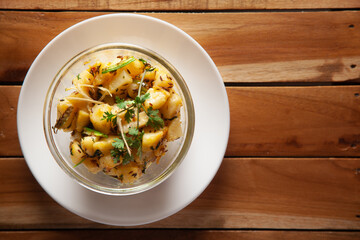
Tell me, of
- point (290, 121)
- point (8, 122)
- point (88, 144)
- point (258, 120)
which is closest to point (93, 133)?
point (88, 144)

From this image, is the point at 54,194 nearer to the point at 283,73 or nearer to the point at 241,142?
the point at 241,142

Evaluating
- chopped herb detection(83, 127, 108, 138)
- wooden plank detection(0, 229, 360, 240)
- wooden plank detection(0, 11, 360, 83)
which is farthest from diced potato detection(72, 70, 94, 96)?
wooden plank detection(0, 229, 360, 240)

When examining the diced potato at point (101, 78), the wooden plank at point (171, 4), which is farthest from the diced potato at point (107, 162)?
the wooden plank at point (171, 4)

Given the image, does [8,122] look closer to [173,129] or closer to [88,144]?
[88,144]

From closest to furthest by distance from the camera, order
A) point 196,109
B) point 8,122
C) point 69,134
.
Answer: point 69,134 → point 196,109 → point 8,122

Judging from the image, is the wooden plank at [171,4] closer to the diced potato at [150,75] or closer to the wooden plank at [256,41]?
the wooden plank at [256,41]

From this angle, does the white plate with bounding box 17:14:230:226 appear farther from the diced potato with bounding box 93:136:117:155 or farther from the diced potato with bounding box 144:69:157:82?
the diced potato with bounding box 93:136:117:155

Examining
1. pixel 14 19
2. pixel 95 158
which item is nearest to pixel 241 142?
pixel 95 158
